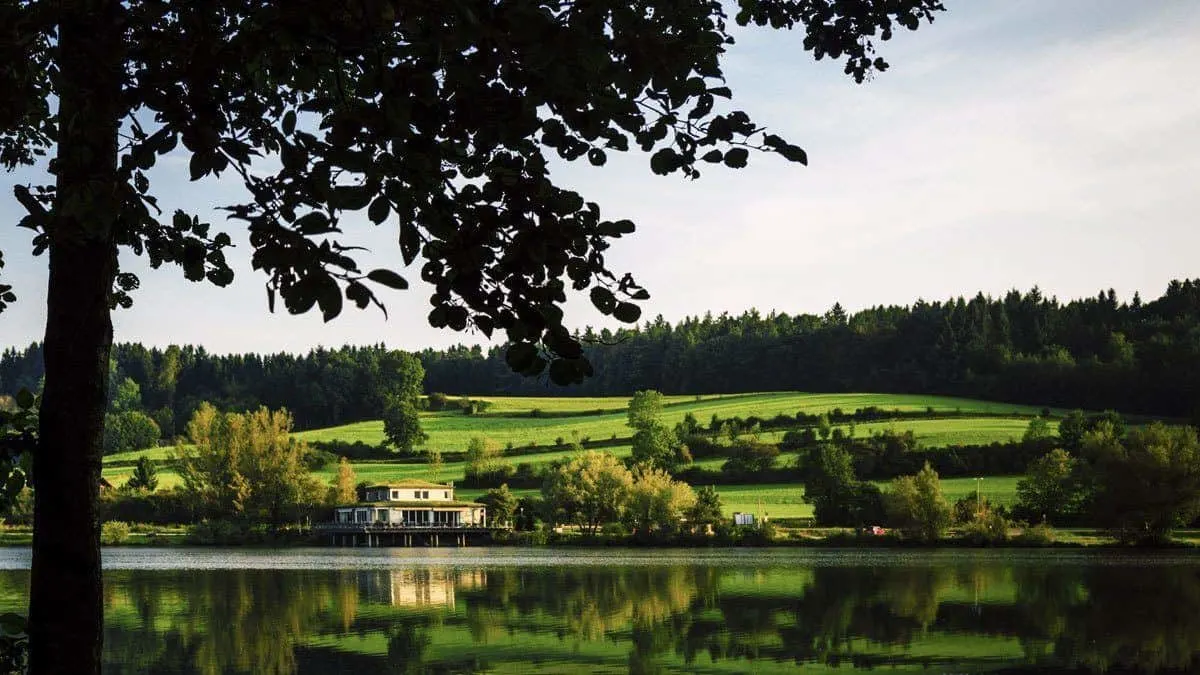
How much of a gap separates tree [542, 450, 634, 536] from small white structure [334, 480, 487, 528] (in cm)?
1146

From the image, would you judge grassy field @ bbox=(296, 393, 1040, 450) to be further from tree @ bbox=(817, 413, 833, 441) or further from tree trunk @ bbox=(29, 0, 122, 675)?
tree trunk @ bbox=(29, 0, 122, 675)

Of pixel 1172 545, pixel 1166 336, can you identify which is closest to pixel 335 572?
pixel 1172 545

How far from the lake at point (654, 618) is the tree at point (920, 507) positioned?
1800cm

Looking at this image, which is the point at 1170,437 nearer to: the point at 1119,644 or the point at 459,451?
the point at 1119,644

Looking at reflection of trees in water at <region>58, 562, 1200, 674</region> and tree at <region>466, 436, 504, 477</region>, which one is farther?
tree at <region>466, 436, 504, 477</region>

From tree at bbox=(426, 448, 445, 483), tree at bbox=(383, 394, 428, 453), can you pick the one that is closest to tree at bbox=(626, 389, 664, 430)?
tree at bbox=(426, 448, 445, 483)

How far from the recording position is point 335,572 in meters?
48.7

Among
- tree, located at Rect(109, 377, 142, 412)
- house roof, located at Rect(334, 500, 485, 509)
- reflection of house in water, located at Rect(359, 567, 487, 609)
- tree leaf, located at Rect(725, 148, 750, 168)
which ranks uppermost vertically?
tree, located at Rect(109, 377, 142, 412)

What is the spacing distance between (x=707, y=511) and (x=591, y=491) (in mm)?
9155

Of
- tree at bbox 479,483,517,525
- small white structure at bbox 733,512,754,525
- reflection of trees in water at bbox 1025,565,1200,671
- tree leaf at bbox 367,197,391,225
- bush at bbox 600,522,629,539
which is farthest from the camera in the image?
tree at bbox 479,483,517,525

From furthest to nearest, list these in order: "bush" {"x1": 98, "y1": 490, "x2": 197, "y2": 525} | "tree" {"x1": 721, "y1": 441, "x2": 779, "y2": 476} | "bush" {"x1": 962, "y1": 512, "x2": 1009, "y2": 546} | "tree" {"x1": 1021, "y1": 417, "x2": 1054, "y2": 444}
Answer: "bush" {"x1": 98, "y1": 490, "x2": 197, "y2": 525} → "tree" {"x1": 721, "y1": 441, "x2": 779, "y2": 476} → "tree" {"x1": 1021, "y1": 417, "x2": 1054, "y2": 444} → "bush" {"x1": 962, "y1": 512, "x2": 1009, "y2": 546}

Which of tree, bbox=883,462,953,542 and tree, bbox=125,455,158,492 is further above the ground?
tree, bbox=125,455,158,492

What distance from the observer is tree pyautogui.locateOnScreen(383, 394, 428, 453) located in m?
118

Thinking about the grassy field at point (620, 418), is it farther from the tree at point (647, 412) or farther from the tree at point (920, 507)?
the tree at point (920, 507)
